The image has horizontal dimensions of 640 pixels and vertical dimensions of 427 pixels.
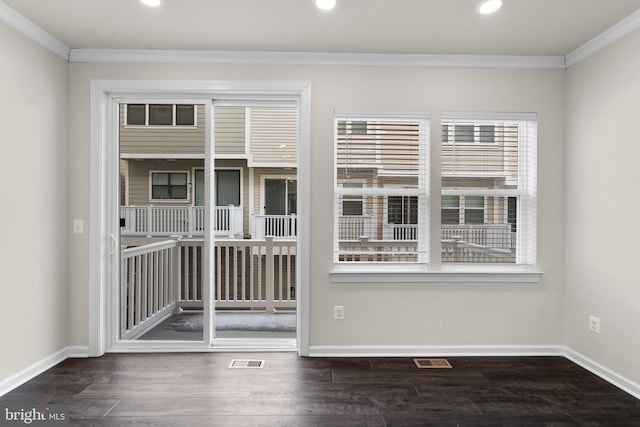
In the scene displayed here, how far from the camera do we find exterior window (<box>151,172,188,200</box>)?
330 centimetres

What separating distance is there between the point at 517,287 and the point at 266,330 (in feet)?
8.50

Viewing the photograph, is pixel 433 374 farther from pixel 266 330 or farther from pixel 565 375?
pixel 266 330

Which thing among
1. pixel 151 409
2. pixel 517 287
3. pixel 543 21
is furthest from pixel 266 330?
pixel 543 21

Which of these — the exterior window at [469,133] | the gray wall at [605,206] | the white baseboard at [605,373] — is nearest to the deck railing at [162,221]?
the exterior window at [469,133]

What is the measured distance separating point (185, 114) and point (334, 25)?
1555 mm

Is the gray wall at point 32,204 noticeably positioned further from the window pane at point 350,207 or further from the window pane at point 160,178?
the window pane at point 350,207

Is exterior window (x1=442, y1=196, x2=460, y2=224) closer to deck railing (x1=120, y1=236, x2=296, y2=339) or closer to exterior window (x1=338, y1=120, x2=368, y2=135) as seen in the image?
exterior window (x1=338, y1=120, x2=368, y2=135)

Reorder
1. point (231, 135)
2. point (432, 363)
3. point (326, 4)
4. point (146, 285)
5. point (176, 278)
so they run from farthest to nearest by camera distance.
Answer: point (231, 135) < point (176, 278) < point (146, 285) < point (432, 363) < point (326, 4)

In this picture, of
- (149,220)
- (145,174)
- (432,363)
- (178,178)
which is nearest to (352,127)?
(178,178)

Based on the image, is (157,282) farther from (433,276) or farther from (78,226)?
(433,276)

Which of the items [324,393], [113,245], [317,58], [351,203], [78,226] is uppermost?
[317,58]

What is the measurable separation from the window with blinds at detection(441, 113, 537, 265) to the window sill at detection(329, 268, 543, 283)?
0.46 feet

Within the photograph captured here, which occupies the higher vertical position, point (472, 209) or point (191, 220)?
point (472, 209)

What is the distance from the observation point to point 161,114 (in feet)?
11.3
